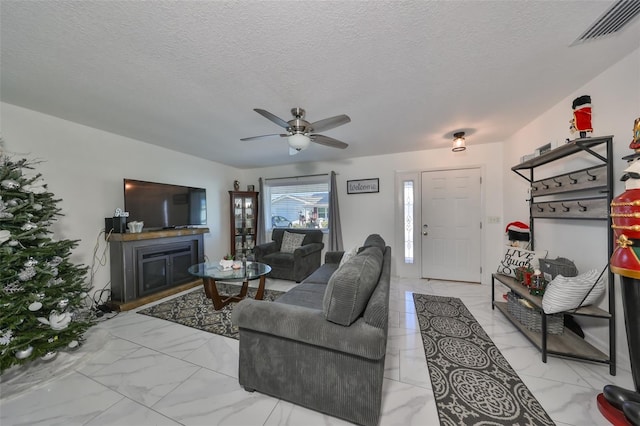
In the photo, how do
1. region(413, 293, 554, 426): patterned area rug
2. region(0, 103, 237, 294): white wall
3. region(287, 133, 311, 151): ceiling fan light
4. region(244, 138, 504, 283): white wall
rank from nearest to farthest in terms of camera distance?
region(413, 293, 554, 426): patterned area rug, region(287, 133, 311, 151): ceiling fan light, region(0, 103, 237, 294): white wall, region(244, 138, 504, 283): white wall

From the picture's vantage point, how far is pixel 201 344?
2102 millimetres

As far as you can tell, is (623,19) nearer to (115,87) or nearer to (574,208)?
(574,208)

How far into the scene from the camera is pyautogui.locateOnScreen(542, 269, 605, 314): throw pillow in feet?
5.57

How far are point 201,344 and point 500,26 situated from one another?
10.9 feet

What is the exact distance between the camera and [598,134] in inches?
73.7

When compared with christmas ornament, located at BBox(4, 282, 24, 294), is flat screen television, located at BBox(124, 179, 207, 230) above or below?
above

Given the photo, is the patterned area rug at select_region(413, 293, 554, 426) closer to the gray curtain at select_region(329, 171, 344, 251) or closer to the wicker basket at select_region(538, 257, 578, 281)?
the wicker basket at select_region(538, 257, 578, 281)

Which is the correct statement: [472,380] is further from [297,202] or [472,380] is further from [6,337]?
[297,202]

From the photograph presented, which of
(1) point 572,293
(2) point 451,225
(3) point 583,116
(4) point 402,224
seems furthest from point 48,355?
(2) point 451,225

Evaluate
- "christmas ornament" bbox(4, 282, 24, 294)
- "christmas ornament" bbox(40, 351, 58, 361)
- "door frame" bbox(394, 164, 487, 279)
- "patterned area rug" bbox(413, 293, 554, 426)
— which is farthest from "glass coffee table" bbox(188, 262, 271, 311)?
"door frame" bbox(394, 164, 487, 279)

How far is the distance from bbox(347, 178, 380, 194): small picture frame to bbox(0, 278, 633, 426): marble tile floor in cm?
267

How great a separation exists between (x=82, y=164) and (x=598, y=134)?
5400 millimetres

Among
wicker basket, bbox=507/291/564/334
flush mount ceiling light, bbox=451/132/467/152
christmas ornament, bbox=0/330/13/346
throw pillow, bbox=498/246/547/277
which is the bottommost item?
wicker basket, bbox=507/291/564/334

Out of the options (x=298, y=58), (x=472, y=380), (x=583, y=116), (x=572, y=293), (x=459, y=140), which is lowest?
(x=472, y=380)
